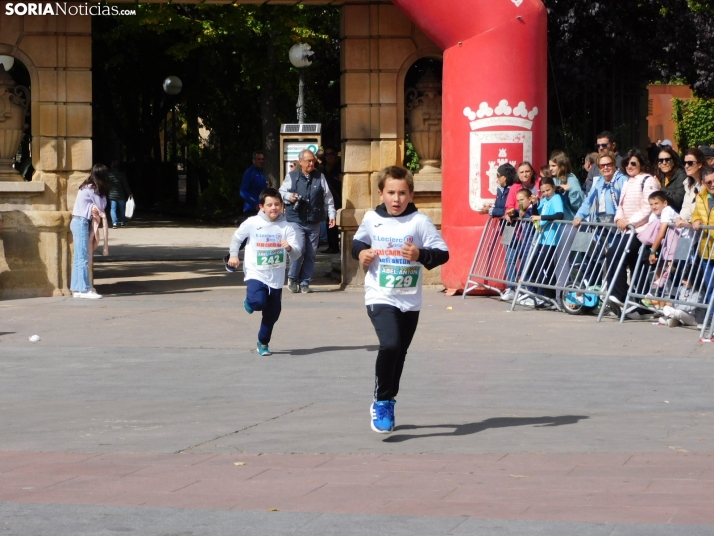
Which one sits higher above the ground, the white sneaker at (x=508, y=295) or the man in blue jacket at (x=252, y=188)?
the man in blue jacket at (x=252, y=188)

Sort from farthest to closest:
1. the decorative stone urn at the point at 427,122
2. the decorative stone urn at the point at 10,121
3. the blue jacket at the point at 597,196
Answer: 1. the decorative stone urn at the point at 427,122
2. the decorative stone urn at the point at 10,121
3. the blue jacket at the point at 597,196

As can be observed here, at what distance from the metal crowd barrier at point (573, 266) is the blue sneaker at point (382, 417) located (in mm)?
5739

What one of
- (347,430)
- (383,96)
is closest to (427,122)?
(383,96)

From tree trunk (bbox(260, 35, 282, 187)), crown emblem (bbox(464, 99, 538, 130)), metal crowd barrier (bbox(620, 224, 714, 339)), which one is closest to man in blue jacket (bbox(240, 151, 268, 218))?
crown emblem (bbox(464, 99, 538, 130))

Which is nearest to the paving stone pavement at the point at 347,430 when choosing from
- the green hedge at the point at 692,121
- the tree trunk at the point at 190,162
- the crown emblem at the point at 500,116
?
the crown emblem at the point at 500,116

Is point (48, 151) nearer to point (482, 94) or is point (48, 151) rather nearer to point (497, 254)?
point (482, 94)

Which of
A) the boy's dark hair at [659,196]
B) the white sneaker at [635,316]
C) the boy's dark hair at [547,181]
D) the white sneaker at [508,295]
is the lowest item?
the white sneaker at [635,316]

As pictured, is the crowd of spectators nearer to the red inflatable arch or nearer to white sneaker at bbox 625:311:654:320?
white sneaker at bbox 625:311:654:320

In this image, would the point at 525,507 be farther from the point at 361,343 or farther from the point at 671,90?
the point at 671,90

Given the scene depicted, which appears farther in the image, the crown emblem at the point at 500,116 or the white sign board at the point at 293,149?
the white sign board at the point at 293,149

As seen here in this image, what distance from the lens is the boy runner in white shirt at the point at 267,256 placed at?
35.2ft

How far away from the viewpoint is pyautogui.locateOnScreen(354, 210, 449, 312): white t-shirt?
7.54 m

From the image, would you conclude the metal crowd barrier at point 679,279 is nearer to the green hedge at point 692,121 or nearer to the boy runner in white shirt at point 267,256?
the boy runner in white shirt at point 267,256

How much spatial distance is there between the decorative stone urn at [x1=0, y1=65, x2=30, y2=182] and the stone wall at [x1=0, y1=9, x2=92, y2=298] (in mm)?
273
